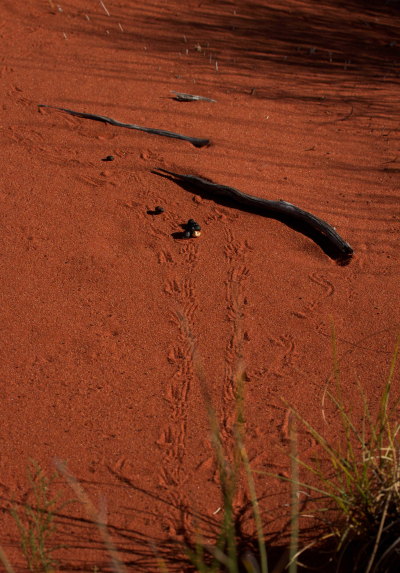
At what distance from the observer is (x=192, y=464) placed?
2.89 metres

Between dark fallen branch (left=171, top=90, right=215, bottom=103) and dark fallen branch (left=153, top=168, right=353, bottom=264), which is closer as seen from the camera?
dark fallen branch (left=153, top=168, right=353, bottom=264)

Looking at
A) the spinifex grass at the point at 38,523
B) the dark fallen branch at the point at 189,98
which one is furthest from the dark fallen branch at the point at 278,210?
the spinifex grass at the point at 38,523

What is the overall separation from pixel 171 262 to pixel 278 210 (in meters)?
0.91

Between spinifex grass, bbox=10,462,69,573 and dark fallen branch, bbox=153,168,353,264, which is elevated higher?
dark fallen branch, bbox=153,168,353,264

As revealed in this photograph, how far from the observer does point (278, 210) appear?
4.53 meters

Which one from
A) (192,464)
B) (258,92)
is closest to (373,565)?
(192,464)

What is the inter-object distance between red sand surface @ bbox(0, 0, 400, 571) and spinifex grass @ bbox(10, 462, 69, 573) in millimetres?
68

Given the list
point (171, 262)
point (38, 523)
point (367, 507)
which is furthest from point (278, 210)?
point (38, 523)

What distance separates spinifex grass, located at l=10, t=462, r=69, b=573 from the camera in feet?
7.48

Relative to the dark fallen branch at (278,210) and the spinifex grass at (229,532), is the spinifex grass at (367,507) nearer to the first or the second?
the spinifex grass at (229,532)

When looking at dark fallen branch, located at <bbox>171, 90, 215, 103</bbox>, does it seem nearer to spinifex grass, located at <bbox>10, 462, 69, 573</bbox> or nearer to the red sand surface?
the red sand surface

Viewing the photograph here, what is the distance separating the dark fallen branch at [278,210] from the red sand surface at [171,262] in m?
0.08

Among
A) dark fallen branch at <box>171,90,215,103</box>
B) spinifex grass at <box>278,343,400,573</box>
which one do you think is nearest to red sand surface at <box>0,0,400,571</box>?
dark fallen branch at <box>171,90,215,103</box>

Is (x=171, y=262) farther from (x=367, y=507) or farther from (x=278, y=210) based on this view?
(x=367, y=507)
